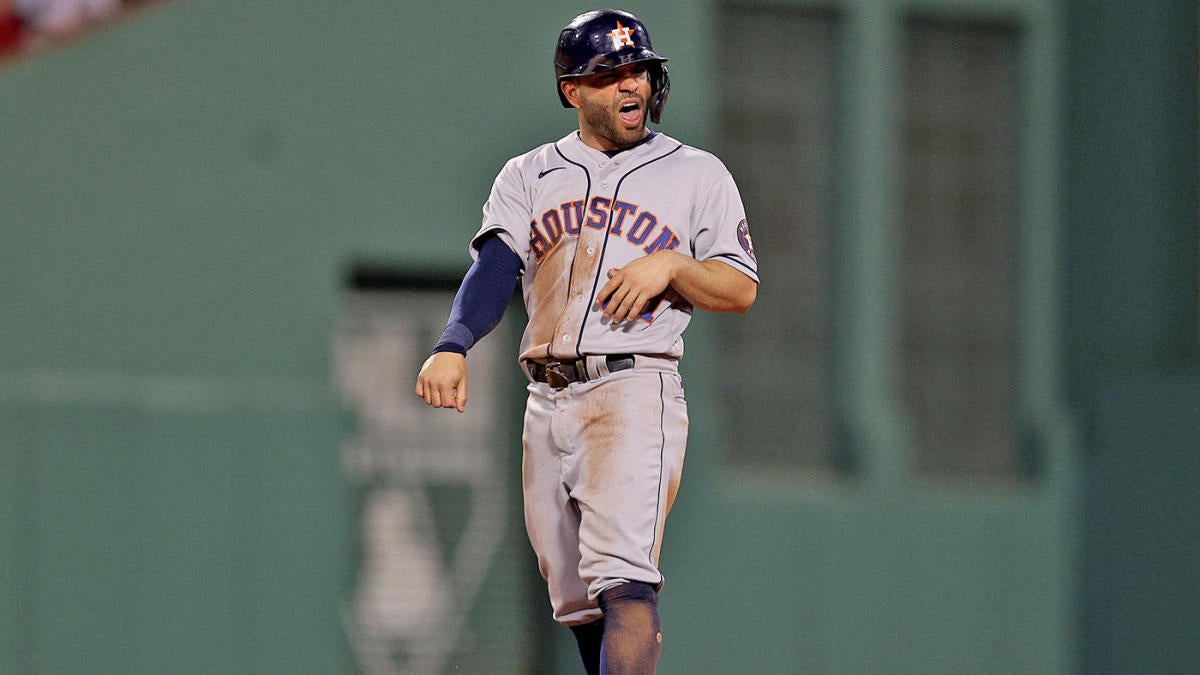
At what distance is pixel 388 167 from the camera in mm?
11664

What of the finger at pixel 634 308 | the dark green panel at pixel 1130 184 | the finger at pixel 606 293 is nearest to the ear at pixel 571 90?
the finger at pixel 606 293

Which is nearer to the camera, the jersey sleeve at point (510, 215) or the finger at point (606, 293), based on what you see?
the finger at point (606, 293)

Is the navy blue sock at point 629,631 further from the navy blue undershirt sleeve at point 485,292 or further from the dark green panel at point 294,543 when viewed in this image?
the dark green panel at point 294,543

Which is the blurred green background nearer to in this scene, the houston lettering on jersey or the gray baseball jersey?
the gray baseball jersey

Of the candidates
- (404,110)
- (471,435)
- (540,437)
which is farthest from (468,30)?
(540,437)

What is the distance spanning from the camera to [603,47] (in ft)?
16.5

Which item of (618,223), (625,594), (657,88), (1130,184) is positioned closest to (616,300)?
(618,223)

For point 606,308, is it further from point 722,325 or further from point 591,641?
point 722,325

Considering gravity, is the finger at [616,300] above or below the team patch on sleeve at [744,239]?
below

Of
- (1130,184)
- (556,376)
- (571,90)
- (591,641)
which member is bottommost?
(591,641)

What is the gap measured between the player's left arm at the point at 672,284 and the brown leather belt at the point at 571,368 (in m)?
0.14

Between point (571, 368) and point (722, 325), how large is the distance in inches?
293

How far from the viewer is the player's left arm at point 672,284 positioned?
490 cm

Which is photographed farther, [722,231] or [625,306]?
[722,231]
